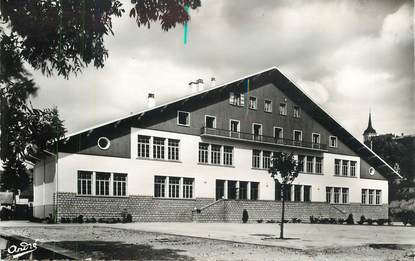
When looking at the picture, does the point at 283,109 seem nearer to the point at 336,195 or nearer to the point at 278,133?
the point at 278,133

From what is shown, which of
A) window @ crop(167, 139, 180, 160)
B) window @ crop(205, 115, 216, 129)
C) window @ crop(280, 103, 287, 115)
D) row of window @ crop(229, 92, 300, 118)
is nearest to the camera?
window @ crop(167, 139, 180, 160)

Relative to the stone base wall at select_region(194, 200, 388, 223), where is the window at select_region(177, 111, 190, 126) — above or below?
above

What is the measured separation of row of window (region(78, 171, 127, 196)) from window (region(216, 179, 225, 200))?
7.65m

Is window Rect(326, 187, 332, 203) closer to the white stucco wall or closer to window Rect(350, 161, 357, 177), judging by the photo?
the white stucco wall

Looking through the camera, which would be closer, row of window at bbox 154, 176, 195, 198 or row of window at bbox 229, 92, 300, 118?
row of window at bbox 154, 176, 195, 198

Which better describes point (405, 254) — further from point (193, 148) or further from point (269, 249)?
point (193, 148)

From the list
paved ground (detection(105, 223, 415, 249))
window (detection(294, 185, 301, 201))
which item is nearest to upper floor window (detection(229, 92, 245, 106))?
window (detection(294, 185, 301, 201))

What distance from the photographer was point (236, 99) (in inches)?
1487

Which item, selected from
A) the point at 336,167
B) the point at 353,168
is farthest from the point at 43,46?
the point at 353,168

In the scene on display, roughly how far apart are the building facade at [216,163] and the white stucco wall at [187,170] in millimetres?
68

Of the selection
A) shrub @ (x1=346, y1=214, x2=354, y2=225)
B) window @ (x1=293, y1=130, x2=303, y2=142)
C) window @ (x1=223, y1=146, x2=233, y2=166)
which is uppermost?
window @ (x1=293, y1=130, x2=303, y2=142)

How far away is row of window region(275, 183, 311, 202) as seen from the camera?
39406 mm

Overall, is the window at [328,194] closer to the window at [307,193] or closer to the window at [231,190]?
the window at [307,193]

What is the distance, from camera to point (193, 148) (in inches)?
1372
